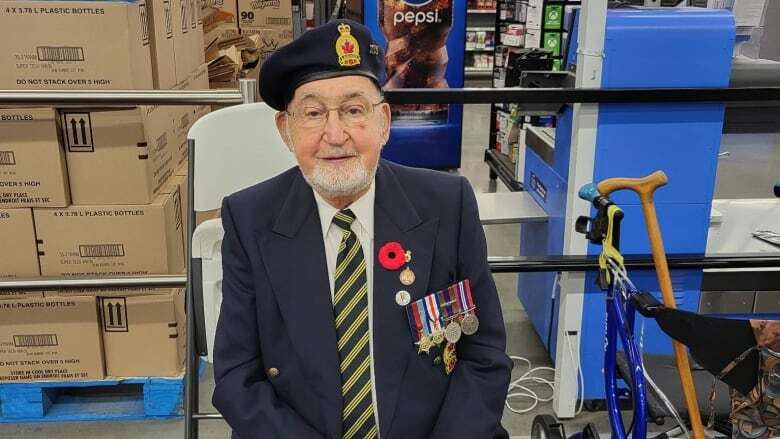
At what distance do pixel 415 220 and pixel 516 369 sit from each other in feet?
5.69

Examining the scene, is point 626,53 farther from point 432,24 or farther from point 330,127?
point 432,24

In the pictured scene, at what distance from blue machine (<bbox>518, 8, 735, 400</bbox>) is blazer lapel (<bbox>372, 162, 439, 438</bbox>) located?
1.12m

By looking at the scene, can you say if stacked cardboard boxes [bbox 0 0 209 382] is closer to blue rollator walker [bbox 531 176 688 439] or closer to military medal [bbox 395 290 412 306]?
military medal [bbox 395 290 412 306]

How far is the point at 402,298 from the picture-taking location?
4.54ft

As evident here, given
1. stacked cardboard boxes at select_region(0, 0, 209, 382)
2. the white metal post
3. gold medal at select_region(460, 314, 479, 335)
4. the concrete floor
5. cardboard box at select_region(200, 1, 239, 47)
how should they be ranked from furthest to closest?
1. cardboard box at select_region(200, 1, 239, 47)
2. the concrete floor
3. stacked cardboard boxes at select_region(0, 0, 209, 382)
4. the white metal post
5. gold medal at select_region(460, 314, 479, 335)

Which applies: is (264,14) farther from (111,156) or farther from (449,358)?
(449,358)

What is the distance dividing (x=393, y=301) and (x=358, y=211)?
20cm

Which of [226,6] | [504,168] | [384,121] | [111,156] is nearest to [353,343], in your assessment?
[384,121]

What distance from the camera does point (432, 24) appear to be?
5.29 metres

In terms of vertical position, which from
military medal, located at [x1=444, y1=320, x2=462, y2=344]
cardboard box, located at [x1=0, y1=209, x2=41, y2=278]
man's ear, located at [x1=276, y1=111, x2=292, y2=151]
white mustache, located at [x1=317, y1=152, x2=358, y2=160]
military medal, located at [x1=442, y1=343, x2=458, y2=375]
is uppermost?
man's ear, located at [x1=276, y1=111, x2=292, y2=151]

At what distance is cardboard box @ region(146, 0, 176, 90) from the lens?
253 cm

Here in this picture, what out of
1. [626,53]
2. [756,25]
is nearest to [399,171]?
[626,53]

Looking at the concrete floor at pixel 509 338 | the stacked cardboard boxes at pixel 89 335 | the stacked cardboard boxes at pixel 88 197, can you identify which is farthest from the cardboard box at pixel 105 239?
the concrete floor at pixel 509 338

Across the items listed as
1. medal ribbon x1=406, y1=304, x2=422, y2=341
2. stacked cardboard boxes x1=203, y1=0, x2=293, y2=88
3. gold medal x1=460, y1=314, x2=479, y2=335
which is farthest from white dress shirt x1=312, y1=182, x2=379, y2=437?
stacked cardboard boxes x1=203, y1=0, x2=293, y2=88
